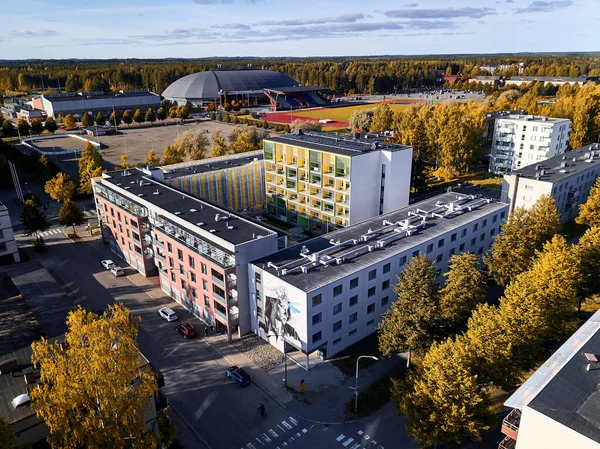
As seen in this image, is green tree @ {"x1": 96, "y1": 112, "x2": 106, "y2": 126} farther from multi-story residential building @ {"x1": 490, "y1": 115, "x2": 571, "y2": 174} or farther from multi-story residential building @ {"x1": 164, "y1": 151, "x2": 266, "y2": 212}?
multi-story residential building @ {"x1": 490, "y1": 115, "x2": 571, "y2": 174}

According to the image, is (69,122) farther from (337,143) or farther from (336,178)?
(336,178)

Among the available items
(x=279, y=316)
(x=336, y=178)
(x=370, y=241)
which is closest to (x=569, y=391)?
(x=279, y=316)

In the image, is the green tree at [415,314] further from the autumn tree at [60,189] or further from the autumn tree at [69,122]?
the autumn tree at [69,122]

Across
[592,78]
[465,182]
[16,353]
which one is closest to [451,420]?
[16,353]

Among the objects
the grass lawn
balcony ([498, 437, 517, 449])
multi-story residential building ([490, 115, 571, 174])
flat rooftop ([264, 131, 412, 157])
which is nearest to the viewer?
balcony ([498, 437, 517, 449])

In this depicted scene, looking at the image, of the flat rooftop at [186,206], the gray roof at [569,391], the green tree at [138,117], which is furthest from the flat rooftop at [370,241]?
the green tree at [138,117]

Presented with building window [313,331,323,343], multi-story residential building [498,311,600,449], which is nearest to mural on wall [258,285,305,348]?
building window [313,331,323,343]

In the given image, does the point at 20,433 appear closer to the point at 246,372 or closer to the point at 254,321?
the point at 246,372
